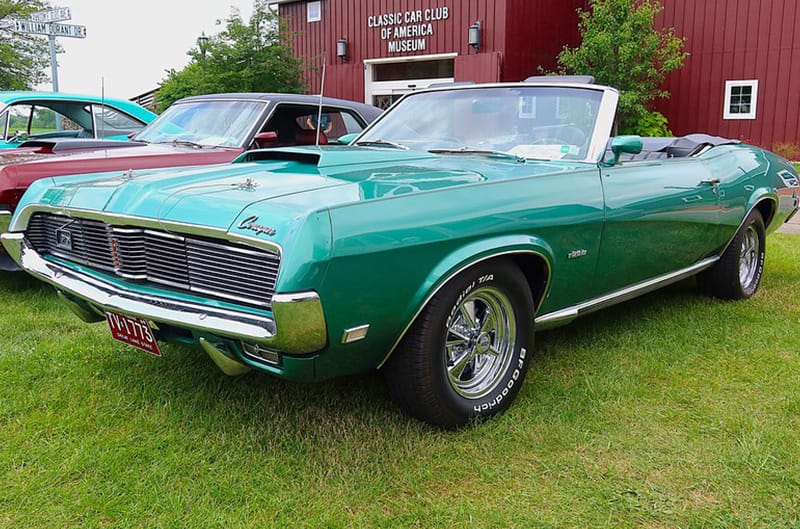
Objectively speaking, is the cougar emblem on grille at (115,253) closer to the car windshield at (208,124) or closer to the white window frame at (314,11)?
the car windshield at (208,124)

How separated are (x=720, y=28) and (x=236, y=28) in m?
11.8

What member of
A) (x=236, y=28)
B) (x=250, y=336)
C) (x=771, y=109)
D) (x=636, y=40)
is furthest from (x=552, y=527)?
(x=236, y=28)

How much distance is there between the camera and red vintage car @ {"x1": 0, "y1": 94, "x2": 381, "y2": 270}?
4.64 m

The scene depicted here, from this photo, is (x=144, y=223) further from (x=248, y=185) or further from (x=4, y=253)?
(x=4, y=253)

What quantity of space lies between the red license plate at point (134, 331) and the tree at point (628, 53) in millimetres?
14355

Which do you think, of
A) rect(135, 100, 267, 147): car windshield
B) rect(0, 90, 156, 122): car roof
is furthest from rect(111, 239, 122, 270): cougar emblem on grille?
rect(0, 90, 156, 122): car roof

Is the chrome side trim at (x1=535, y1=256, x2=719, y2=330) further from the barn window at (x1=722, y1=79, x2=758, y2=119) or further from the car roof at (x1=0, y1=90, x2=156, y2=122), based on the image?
the barn window at (x1=722, y1=79, x2=758, y2=119)

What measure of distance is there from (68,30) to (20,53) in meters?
21.8

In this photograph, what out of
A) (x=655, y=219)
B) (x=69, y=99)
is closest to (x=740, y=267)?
(x=655, y=219)

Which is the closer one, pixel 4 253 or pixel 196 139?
pixel 4 253

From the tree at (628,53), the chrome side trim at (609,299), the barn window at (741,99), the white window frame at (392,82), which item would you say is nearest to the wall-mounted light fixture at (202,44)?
the white window frame at (392,82)

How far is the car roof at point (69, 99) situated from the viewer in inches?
278

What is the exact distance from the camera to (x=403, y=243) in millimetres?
2408

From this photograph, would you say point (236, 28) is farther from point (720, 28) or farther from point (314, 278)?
point (314, 278)
